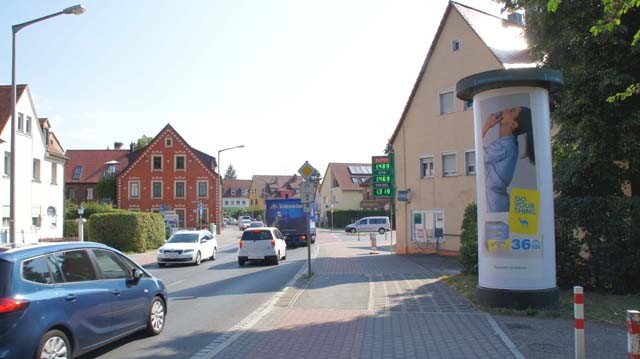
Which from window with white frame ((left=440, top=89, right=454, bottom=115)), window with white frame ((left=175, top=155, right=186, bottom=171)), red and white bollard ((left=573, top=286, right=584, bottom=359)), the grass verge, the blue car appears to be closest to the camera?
the blue car

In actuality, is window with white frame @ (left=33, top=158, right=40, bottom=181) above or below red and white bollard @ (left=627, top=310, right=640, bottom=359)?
above

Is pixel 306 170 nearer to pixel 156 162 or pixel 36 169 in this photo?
pixel 36 169

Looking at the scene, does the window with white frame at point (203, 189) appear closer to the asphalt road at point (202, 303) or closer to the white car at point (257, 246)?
the asphalt road at point (202, 303)

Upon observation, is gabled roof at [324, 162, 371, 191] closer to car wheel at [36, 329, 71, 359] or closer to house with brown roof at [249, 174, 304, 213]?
house with brown roof at [249, 174, 304, 213]

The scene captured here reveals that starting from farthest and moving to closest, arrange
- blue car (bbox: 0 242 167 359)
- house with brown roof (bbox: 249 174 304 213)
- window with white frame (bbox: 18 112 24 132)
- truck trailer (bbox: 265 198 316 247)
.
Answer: house with brown roof (bbox: 249 174 304 213)
truck trailer (bbox: 265 198 316 247)
window with white frame (bbox: 18 112 24 132)
blue car (bbox: 0 242 167 359)

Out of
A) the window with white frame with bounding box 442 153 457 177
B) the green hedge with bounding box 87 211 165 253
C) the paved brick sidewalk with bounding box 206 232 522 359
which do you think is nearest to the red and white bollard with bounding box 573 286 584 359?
the paved brick sidewalk with bounding box 206 232 522 359

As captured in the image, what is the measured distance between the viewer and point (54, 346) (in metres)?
6.08

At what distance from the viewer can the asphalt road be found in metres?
7.73

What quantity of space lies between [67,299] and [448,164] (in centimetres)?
2160

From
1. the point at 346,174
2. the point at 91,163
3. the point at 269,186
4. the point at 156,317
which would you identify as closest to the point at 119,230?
the point at 156,317

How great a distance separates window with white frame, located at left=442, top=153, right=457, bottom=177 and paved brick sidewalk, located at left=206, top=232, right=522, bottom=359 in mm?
11818

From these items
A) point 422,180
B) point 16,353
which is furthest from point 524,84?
point 422,180

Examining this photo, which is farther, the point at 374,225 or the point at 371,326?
the point at 374,225

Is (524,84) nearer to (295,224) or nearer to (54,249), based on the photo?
(54,249)
